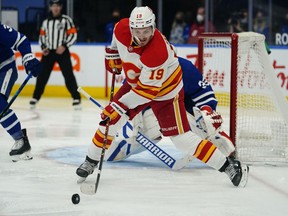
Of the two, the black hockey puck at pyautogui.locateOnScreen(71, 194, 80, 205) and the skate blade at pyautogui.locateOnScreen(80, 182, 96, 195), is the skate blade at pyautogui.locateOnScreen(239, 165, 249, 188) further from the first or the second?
the black hockey puck at pyautogui.locateOnScreen(71, 194, 80, 205)

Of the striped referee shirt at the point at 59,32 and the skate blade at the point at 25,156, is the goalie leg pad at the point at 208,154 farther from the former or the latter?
the striped referee shirt at the point at 59,32

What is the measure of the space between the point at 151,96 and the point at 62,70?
4.31 meters

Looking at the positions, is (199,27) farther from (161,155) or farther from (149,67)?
(149,67)

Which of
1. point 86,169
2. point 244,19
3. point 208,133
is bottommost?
point 86,169

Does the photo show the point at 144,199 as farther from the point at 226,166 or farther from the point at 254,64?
the point at 254,64

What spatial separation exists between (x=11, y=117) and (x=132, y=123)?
730mm

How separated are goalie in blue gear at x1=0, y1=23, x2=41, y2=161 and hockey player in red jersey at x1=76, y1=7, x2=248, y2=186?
783 mm

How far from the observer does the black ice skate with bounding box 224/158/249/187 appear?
12.8ft

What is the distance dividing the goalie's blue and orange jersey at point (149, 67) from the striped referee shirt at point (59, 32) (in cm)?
399

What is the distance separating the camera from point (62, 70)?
7.92 m

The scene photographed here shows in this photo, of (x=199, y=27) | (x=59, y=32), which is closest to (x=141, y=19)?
(x=59, y=32)

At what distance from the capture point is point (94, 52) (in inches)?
355

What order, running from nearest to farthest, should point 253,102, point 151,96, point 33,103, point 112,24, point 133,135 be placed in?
point 151,96, point 133,135, point 253,102, point 33,103, point 112,24

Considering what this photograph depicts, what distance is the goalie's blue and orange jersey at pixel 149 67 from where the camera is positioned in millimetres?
3664
